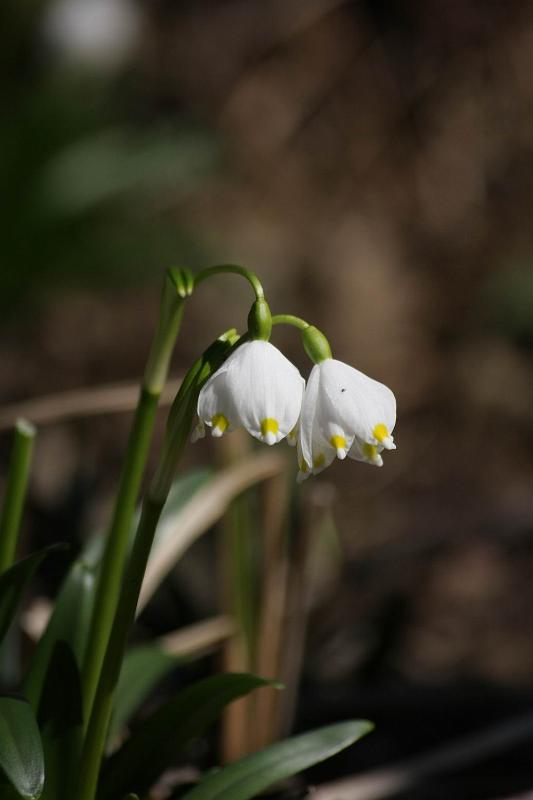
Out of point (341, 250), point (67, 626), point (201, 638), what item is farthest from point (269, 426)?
point (341, 250)

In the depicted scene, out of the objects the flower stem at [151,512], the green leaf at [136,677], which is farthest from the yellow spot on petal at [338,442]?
the green leaf at [136,677]

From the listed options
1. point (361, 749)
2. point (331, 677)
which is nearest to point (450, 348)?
point (331, 677)

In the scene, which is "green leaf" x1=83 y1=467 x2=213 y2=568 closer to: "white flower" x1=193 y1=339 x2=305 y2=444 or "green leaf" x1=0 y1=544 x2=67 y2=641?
"green leaf" x1=0 y1=544 x2=67 y2=641

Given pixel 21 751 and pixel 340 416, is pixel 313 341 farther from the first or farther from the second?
pixel 21 751

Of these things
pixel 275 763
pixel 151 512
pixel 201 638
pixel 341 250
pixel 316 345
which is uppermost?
pixel 341 250

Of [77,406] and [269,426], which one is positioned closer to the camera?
[269,426]

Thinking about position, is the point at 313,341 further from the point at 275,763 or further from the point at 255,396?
the point at 275,763

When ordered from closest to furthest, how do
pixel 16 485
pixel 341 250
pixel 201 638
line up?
pixel 16 485
pixel 201 638
pixel 341 250

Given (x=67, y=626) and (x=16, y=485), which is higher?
(x=16, y=485)

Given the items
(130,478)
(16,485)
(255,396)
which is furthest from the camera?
(16,485)
